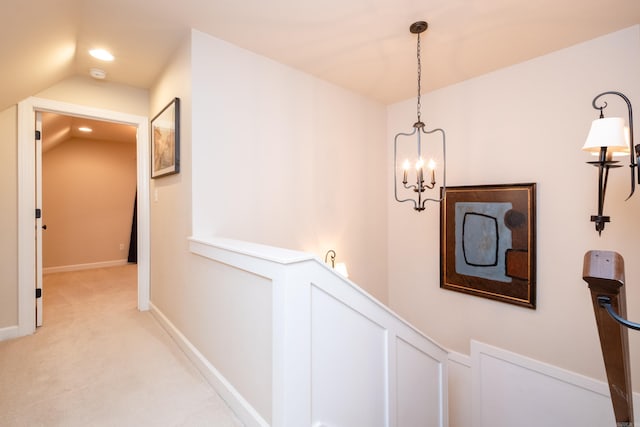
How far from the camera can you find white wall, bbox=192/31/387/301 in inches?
88.9

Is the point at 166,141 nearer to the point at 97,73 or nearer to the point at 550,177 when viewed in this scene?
the point at 97,73

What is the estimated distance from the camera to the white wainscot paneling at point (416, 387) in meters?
1.93

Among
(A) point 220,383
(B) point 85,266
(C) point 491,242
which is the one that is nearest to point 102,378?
(A) point 220,383

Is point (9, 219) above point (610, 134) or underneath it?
underneath

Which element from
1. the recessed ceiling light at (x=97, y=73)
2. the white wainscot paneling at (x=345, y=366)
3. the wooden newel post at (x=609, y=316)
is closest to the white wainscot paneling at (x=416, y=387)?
the white wainscot paneling at (x=345, y=366)

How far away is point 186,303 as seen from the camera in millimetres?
2322

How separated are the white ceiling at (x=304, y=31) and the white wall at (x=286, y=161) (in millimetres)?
247

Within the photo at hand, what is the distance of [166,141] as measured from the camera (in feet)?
8.56

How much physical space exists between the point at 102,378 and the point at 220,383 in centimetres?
83

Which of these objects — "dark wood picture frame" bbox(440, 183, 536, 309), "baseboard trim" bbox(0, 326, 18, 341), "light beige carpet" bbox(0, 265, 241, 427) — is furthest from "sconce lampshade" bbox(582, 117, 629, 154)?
"baseboard trim" bbox(0, 326, 18, 341)

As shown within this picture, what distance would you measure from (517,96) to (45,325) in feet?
15.7

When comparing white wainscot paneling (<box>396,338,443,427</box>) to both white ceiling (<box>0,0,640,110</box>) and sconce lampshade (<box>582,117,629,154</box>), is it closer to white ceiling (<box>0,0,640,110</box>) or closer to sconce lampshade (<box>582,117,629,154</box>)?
sconce lampshade (<box>582,117,629,154</box>)

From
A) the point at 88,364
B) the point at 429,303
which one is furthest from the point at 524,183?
the point at 88,364

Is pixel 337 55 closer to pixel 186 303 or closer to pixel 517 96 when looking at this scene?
pixel 517 96
